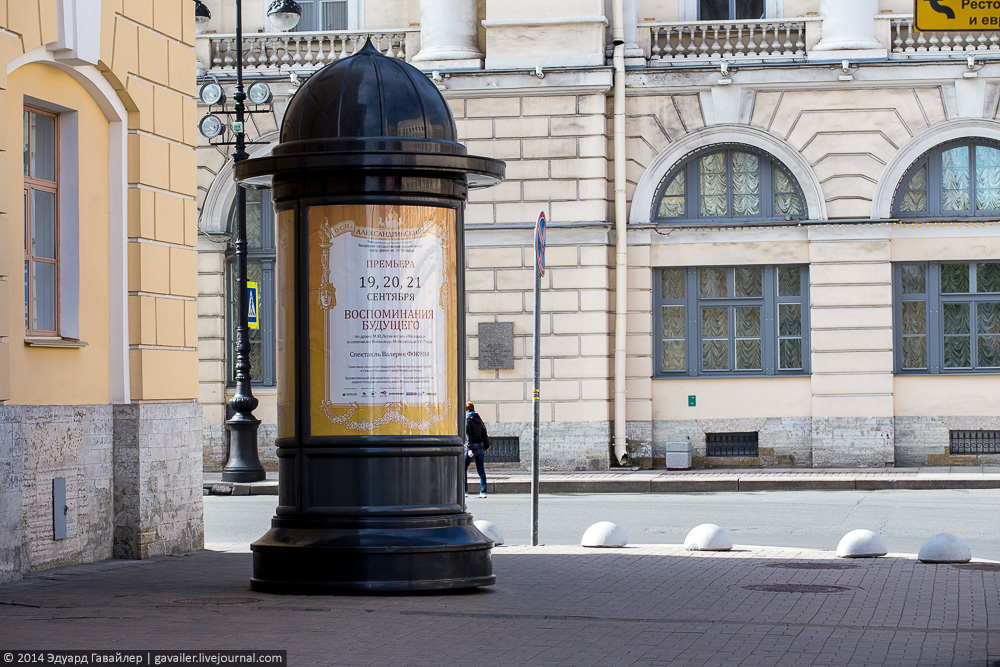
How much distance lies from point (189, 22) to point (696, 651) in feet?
28.5

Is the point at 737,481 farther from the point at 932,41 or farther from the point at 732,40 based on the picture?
the point at 932,41

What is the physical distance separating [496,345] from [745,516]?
8.26 meters

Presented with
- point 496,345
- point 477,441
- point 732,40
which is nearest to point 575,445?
point 496,345

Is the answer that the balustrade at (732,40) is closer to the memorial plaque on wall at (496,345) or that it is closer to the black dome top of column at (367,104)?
the memorial plaque on wall at (496,345)

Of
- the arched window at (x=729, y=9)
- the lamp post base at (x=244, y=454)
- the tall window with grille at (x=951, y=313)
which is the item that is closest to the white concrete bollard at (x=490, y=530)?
the lamp post base at (x=244, y=454)

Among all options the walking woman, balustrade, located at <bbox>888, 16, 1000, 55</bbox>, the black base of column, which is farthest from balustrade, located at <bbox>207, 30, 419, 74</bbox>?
the black base of column

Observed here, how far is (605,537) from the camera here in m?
14.1

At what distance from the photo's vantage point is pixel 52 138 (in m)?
12.3

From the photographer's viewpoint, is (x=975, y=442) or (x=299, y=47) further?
(x=299, y=47)

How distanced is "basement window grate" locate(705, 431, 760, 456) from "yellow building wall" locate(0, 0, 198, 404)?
13910 mm

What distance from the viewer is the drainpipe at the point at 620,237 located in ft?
84.1

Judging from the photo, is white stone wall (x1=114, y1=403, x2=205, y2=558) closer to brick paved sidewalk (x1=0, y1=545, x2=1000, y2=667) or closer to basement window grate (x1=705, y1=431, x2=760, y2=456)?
brick paved sidewalk (x1=0, y1=545, x2=1000, y2=667)

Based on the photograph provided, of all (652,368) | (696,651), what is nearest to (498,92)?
(652,368)

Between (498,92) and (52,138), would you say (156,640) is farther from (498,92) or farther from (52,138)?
(498,92)
